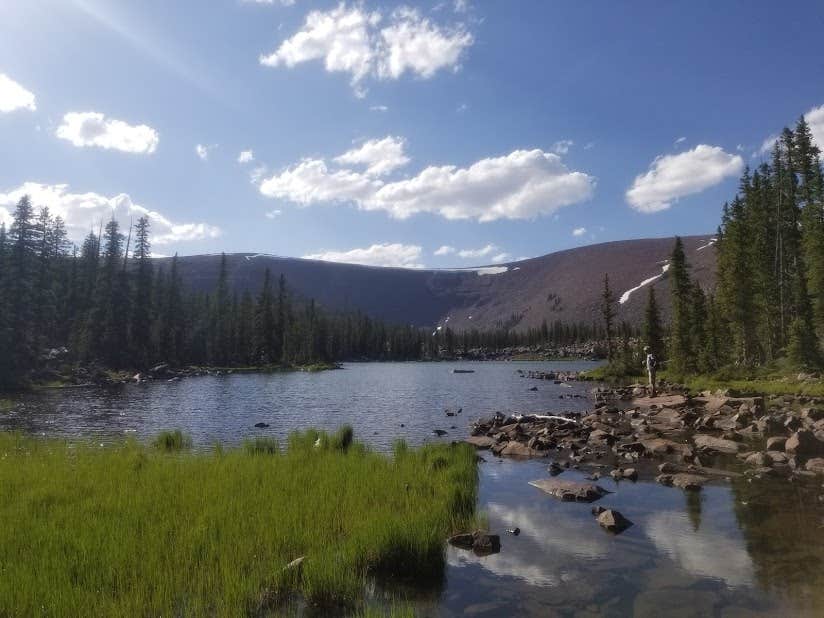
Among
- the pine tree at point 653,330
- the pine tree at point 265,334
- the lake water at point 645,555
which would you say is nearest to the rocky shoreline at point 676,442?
the lake water at point 645,555

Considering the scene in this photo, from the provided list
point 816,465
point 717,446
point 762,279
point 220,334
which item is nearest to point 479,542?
point 816,465

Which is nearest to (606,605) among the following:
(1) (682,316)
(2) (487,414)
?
(2) (487,414)

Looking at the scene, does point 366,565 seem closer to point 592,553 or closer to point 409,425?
point 592,553

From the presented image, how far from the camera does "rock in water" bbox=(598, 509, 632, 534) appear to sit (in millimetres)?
11057

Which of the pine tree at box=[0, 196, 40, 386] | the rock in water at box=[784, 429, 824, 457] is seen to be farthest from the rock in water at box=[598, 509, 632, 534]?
the pine tree at box=[0, 196, 40, 386]

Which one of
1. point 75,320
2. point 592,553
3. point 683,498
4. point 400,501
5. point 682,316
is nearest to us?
point 592,553

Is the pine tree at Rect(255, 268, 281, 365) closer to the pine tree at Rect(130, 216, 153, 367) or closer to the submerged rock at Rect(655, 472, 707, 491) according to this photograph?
the pine tree at Rect(130, 216, 153, 367)

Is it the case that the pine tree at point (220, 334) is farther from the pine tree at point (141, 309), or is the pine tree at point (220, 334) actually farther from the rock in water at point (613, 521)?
the rock in water at point (613, 521)

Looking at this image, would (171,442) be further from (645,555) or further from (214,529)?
(645,555)

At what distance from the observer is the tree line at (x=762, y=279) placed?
50625 mm

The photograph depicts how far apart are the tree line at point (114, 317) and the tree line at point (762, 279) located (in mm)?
70978

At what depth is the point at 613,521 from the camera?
1115cm

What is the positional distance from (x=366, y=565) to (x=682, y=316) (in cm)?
5443

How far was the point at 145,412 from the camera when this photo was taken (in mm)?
35188
